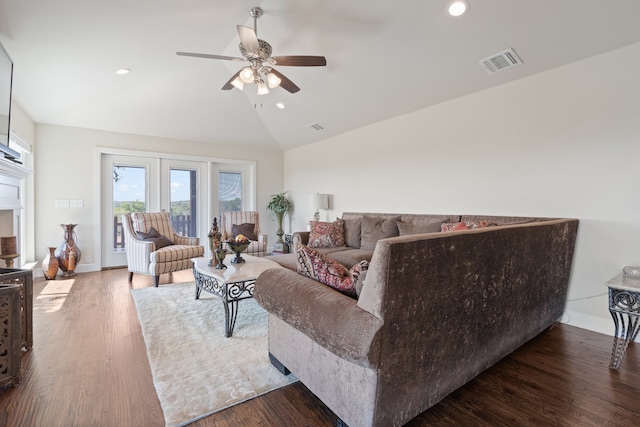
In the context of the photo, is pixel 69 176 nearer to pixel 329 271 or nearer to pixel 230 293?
pixel 230 293

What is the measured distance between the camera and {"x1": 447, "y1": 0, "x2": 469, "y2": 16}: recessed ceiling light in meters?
2.43

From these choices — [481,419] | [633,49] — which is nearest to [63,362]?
[481,419]

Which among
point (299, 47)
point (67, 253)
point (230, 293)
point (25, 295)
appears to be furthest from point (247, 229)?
point (25, 295)

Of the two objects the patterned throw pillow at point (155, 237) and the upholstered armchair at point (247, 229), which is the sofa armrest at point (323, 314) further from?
the upholstered armchair at point (247, 229)

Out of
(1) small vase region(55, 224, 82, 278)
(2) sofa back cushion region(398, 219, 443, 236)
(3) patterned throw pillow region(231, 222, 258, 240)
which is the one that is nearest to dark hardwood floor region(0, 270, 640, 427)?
(2) sofa back cushion region(398, 219, 443, 236)

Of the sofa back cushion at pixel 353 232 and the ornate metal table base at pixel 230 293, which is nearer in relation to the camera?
the ornate metal table base at pixel 230 293

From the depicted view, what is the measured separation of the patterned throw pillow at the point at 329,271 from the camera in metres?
1.50

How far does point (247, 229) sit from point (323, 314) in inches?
161

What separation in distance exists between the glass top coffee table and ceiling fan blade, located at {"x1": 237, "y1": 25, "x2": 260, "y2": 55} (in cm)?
197

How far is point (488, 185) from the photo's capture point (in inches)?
133

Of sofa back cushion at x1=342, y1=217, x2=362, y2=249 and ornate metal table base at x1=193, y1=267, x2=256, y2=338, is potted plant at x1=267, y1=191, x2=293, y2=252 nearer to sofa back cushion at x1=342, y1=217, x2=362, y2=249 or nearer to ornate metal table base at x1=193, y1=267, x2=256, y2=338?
sofa back cushion at x1=342, y1=217, x2=362, y2=249

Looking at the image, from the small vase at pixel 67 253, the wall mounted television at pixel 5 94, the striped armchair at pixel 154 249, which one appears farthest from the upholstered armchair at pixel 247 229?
the wall mounted television at pixel 5 94

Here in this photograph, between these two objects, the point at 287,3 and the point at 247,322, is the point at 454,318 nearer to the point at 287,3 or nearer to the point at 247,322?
the point at 247,322

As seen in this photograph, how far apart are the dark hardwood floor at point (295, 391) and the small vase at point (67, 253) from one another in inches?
83.2
